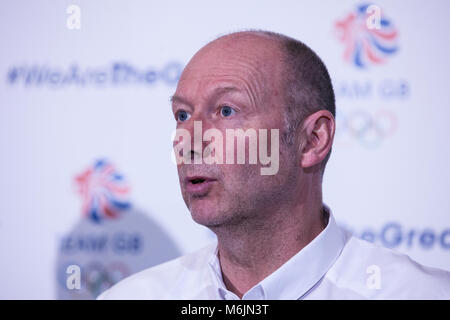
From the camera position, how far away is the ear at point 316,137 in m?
1.62

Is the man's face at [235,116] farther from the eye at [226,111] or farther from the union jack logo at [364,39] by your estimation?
the union jack logo at [364,39]

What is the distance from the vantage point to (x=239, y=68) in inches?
61.8

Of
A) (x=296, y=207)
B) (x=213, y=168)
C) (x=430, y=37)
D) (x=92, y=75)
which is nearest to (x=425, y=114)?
(x=430, y=37)

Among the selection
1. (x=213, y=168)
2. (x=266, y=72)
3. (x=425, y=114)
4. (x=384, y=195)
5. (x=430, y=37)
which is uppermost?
(x=430, y=37)

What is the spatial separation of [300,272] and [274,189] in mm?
244

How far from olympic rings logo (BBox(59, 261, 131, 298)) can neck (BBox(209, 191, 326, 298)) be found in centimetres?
56

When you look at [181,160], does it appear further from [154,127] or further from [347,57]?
[347,57]

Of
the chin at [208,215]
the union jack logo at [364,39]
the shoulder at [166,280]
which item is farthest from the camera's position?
the union jack logo at [364,39]

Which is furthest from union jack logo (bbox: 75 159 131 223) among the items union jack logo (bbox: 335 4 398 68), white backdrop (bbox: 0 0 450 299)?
union jack logo (bbox: 335 4 398 68)

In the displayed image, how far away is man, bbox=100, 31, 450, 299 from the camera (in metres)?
1.55

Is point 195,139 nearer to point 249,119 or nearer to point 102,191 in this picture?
point 249,119

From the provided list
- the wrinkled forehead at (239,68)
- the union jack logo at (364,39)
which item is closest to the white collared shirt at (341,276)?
the wrinkled forehead at (239,68)

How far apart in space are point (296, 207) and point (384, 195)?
49 centimetres

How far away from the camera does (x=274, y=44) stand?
162 centimetres
